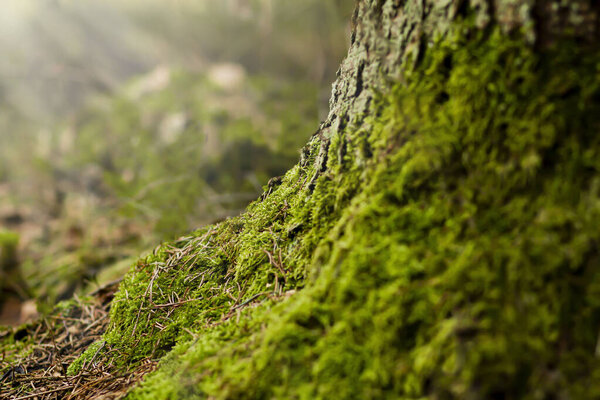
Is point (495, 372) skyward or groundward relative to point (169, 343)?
groundward

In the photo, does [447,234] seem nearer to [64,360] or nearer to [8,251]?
[64,360]

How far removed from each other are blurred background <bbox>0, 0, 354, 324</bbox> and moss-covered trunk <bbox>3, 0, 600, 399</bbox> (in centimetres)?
277

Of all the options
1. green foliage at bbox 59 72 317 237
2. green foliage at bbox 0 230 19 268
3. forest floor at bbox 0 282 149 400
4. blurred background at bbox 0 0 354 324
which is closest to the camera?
forest floor at bbox 0 282 149 400

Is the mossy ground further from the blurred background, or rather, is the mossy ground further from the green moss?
the blurred background

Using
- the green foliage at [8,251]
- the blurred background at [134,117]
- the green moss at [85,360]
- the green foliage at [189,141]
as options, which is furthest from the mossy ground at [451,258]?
the green foliage at [8,251]

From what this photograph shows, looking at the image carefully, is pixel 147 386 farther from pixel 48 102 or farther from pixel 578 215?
pixel 48 102

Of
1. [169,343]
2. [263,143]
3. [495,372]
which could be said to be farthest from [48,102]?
[495,372]

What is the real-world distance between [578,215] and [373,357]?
0.70 meters

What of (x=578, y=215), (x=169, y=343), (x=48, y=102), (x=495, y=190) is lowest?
(x=169, y=343)

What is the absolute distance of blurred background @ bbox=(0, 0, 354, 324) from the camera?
17.1ft

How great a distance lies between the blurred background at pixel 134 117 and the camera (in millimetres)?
5199

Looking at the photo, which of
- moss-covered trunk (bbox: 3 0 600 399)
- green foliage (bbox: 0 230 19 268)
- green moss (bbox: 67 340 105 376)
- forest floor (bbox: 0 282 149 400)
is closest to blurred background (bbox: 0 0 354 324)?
green foliage (bbox: 0 230 19 268)

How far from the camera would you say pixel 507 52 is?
39.0 inches

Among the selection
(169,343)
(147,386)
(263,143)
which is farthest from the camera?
(263,143)
